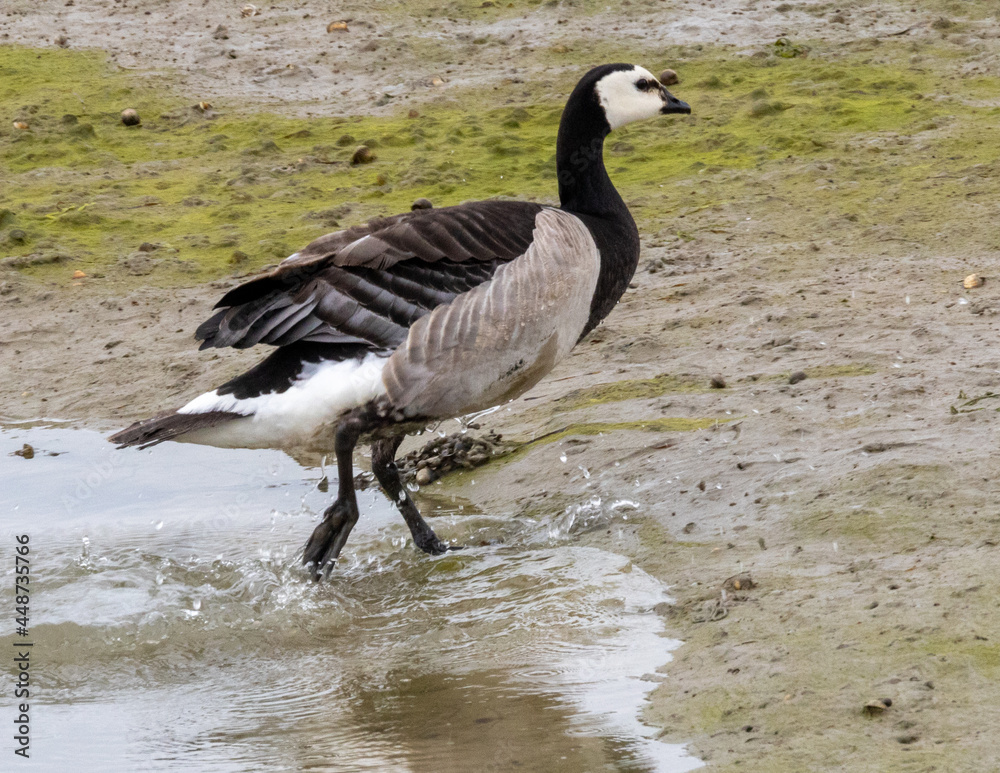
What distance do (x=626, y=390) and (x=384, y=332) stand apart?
5.86 feet

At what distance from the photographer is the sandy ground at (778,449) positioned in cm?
317

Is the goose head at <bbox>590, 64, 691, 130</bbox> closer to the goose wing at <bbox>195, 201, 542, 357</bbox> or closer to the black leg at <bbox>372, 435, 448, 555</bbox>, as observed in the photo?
the goose wing at <bbox>195, 201, 542, 357</bbox>

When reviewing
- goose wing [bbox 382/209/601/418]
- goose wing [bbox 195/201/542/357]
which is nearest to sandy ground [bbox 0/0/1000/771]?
goose wing [bbox 382/209/601/418]

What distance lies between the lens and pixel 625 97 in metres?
5.77

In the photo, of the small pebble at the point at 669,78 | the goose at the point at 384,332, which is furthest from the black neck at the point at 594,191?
the small pebble at the point at 669,78

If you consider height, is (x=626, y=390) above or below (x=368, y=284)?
below

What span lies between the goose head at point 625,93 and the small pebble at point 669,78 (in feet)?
14.7

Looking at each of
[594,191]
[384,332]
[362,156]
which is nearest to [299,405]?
[384,332]

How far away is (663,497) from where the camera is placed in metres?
5.00

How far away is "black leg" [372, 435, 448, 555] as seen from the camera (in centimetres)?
507

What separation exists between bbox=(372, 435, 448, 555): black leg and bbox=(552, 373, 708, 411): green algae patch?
120 cm

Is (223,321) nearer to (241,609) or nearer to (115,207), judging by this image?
(241,609)

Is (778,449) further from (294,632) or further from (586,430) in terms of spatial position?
(294,632)

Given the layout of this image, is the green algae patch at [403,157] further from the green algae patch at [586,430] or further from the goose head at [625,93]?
the green algae patch at [586,430]
